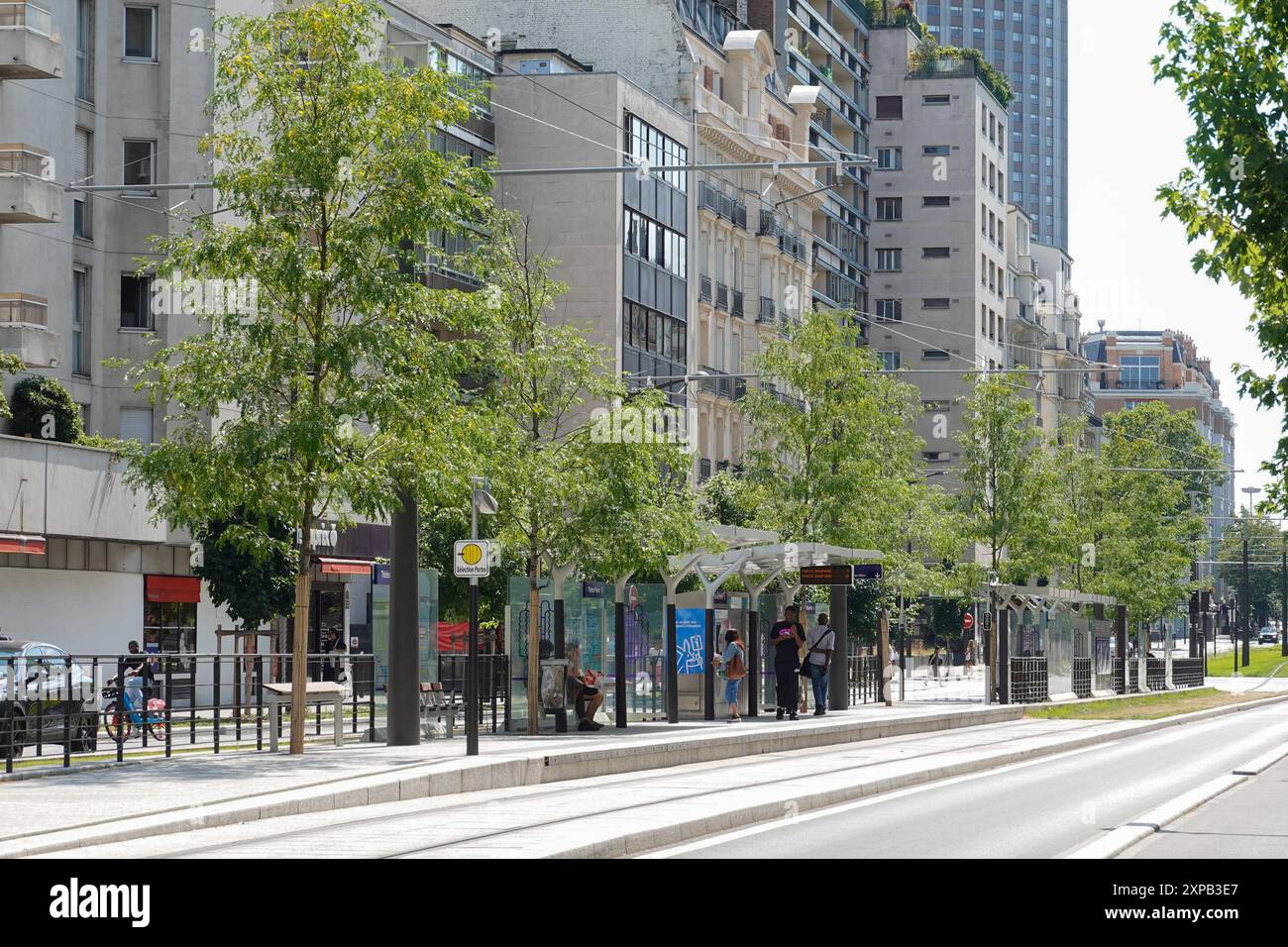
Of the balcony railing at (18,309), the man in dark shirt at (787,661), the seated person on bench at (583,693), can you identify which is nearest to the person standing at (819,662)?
the man in dark shirt at (787,661)

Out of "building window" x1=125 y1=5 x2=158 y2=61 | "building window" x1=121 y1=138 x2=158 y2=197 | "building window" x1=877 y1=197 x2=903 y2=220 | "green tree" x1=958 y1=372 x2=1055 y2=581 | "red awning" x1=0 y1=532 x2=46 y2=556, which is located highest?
"building window" x1=877 y1=197 x2=903 y2=220

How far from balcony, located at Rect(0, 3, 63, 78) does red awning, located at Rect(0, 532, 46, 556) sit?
11.0m

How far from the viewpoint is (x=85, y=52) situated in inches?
1828

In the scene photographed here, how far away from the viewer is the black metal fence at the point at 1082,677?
5669 cm

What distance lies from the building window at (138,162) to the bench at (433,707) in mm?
23416

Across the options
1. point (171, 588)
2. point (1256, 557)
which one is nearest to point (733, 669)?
point (171, 588)

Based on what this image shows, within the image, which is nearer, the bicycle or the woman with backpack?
the bicycle

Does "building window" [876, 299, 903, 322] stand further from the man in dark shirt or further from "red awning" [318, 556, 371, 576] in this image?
the man in dark shirt

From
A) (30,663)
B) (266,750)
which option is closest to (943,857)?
(30,663)

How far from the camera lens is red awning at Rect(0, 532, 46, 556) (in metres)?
37.5

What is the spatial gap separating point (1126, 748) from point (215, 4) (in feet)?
95.8

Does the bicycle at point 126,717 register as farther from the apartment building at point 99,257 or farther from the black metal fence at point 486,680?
the apartment building at point 99,257

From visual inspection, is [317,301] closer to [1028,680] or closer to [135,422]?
[135,422]

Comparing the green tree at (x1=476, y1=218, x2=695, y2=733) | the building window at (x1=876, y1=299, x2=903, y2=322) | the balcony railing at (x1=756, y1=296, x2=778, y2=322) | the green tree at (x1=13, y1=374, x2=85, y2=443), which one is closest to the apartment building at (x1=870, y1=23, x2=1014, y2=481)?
the building window at (x1=876, y1=299, x2=903, y2=322)
